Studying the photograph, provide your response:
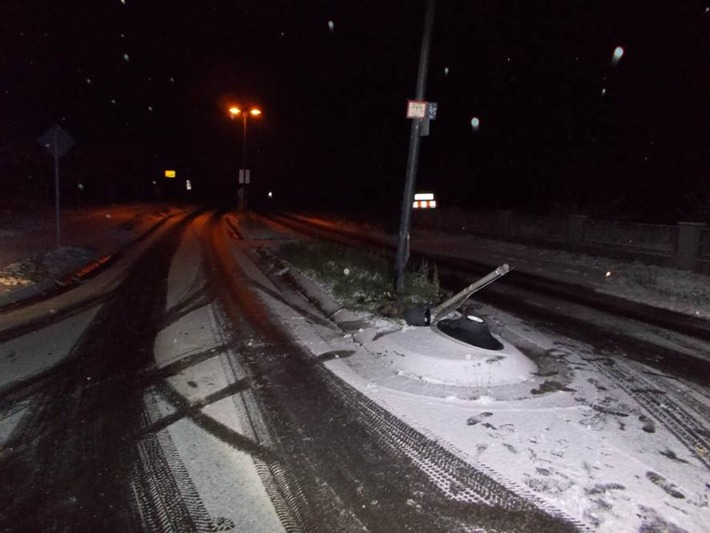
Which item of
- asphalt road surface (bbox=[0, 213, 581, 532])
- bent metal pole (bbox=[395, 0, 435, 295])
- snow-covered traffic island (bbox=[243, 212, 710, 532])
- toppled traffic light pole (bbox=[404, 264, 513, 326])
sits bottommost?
asphalt road surface (bbox=[0, 213, 581, 532])

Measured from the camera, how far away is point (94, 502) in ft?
11.3

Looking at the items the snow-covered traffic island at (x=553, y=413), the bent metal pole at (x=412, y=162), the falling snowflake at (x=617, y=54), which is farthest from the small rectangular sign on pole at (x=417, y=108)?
the falling snowflake at (x=617, y=54)

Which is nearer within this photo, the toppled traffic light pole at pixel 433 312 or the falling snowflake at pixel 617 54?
the toppled traffic light pole at pixel 433 312

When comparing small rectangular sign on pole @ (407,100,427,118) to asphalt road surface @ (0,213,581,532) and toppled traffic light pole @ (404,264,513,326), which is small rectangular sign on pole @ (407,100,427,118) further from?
asphalt road surface @ (0,213,581,532)

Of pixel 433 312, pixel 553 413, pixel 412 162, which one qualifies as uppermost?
pixel 412 162

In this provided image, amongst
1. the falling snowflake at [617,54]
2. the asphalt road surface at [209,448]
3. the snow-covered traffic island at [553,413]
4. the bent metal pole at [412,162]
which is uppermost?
the falling snowflake at [617,54]

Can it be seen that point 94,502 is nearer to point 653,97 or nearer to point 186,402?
point 186,402

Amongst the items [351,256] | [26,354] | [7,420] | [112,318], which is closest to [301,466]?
[7,420]

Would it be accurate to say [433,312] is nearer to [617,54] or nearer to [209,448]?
[209,448]

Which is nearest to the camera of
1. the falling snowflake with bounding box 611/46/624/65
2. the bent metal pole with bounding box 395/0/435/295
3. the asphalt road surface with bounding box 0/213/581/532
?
the asphalt road surface with bounding box 0/213/581/532

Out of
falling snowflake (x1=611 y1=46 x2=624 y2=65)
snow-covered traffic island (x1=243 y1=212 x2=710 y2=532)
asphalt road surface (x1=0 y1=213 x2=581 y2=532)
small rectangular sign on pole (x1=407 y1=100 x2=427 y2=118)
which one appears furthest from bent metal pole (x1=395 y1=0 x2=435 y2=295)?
falling snowflake (x1=611 y1=46 x2=624 y2=65)

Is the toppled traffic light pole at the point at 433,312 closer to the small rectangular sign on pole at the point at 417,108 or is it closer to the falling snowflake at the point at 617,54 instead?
the small rectangular sign on pole at the point at 417,108

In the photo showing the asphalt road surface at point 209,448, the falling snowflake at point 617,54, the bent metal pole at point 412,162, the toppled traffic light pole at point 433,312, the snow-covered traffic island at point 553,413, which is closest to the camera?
the asphalt road surface at point 209,448

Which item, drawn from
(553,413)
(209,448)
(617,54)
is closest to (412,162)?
(553,413)
